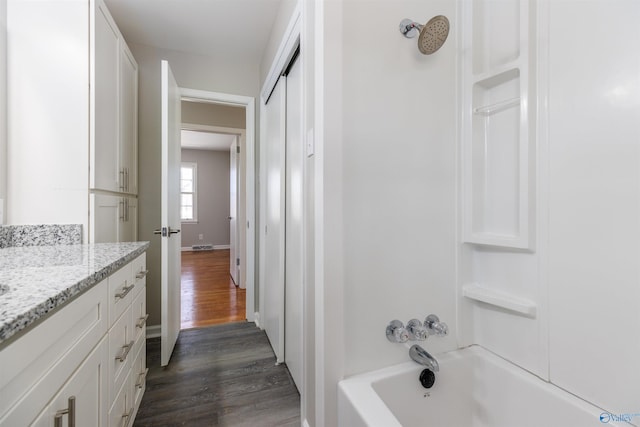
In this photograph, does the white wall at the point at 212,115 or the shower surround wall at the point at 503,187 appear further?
the white wall at the point at 212,115

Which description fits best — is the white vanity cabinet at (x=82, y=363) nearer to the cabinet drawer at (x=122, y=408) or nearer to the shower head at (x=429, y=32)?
the cabinet drawer at (x=122, y=408)

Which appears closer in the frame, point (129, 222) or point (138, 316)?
point (138, 316)

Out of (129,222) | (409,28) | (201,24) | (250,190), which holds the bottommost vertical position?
(129,222)

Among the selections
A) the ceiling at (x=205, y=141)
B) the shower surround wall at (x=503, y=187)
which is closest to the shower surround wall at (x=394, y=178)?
the shower surround wall at (x=503, y=187)

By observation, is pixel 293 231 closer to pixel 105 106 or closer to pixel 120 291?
pixel 120 291

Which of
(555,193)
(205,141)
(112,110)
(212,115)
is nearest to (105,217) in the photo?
(112,110)

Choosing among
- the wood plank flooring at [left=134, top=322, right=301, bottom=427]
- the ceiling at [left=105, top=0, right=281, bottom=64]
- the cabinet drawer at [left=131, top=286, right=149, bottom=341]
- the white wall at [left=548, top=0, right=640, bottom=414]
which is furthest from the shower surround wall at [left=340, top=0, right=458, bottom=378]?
the ceiling at [left=105, top=0, right=281, bottom=64]

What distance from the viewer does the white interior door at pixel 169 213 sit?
1.78m

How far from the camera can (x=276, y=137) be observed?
2066 mm

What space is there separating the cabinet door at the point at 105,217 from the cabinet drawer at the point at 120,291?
0.53 metres

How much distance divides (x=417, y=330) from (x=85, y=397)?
3.69 feet

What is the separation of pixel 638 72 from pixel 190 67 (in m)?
2.82

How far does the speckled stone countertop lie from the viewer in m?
0.51

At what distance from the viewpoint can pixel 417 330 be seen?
1.10 metres
